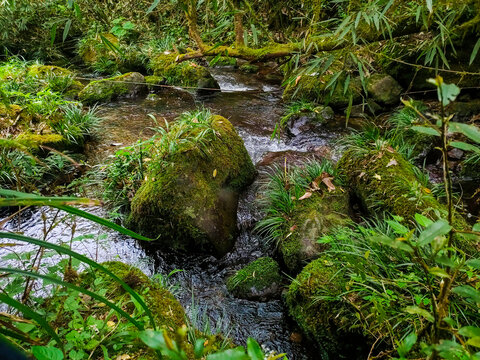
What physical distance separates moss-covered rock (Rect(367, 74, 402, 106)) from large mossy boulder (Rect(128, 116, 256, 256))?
3561 mm

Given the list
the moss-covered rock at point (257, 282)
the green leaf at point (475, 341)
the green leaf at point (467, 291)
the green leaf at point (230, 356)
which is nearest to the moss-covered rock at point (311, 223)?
the moss-covered rock at point (257, 282)

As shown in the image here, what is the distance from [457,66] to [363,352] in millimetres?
5264

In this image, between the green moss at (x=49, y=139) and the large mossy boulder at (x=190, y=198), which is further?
the green moss at (x=49, y=139)

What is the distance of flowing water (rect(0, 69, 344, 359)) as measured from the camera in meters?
2.56

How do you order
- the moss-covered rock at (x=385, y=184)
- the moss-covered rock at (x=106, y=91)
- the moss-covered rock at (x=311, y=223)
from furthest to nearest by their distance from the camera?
the moss-covered rock at (x=106, y=91)
the moss-covered rock at (x=311, y=223)
the moss-covered rock at (x=385, y=184)

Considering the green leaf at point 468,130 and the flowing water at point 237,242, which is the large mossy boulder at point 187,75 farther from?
the green leaf at point 468,130

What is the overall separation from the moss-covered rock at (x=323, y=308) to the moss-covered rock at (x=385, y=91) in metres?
4.30

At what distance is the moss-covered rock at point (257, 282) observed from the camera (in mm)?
2783

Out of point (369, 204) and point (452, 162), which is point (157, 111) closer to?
point (369, 204)

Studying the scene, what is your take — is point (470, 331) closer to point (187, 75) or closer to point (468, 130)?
point (468, 130)

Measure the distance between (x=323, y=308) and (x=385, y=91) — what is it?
4.80 meters

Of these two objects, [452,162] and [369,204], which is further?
[452,162]

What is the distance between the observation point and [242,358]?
491 mm

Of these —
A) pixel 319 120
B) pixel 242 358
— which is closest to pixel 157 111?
pixel 319 120
